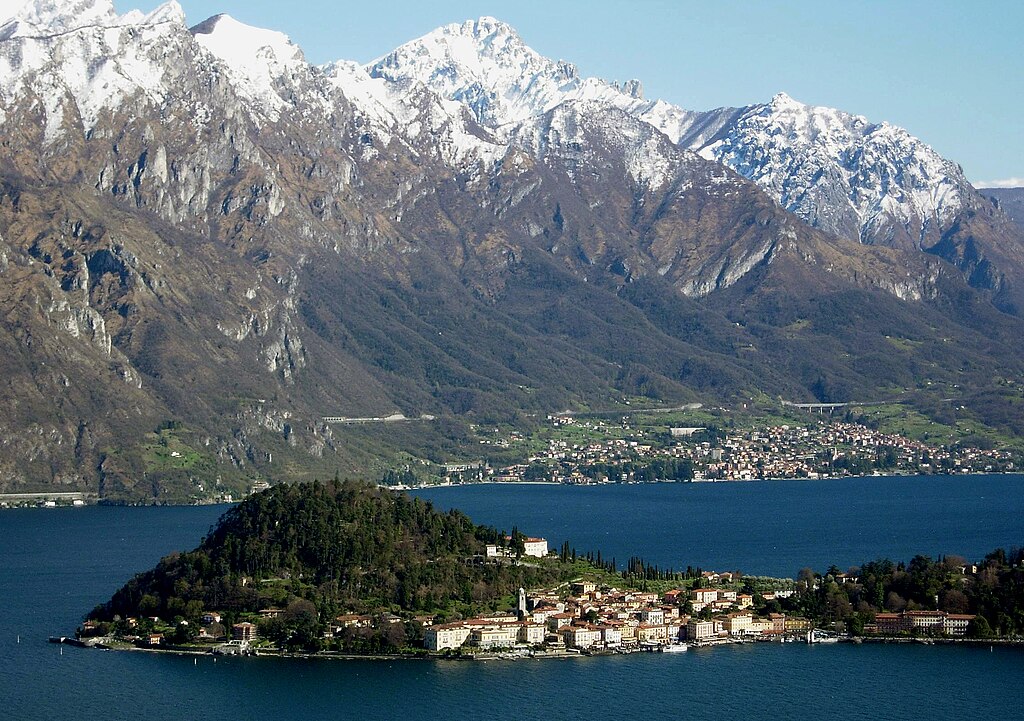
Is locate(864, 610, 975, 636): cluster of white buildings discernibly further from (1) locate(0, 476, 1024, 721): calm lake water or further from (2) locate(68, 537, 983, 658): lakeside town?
(1) locate(0, 476, 1024, 721): calm lake water

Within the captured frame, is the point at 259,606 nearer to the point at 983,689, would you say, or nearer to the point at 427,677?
the point at 427,677

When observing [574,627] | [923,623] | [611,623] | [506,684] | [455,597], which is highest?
[455,597]

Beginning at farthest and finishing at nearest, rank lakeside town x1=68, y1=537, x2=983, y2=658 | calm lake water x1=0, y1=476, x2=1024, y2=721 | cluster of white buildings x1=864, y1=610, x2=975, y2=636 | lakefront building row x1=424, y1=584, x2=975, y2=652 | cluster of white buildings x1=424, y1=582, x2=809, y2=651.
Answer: cluster of white buildings x1=864, y1=610, x2=975, y2=636 < lakefront building row x1=424, y1=584, x2=975, y2=652 < cluster of white buildings x1=424, y1=582, x2=809, y2=651 < lakeside town x1=68, y1=537, x2=983, y2=658 < calm lake water x1=0, y1=476, x2=1024, y2=721

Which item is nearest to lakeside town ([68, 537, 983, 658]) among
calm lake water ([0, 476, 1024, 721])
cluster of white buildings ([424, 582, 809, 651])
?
cluster of white buildings ([424, 582, 809, 651])

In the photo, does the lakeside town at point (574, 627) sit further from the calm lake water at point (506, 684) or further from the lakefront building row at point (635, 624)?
the calm lake water at point (506, 684)

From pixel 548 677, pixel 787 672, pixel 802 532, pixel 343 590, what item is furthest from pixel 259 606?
pixel 802 532

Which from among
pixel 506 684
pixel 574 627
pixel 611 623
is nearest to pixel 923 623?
pixel 611 623

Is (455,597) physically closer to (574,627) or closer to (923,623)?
A: (574,627)

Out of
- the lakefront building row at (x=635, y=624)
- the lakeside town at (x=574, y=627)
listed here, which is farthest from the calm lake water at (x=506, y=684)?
the lakefront building row at (x=635, y=624)
